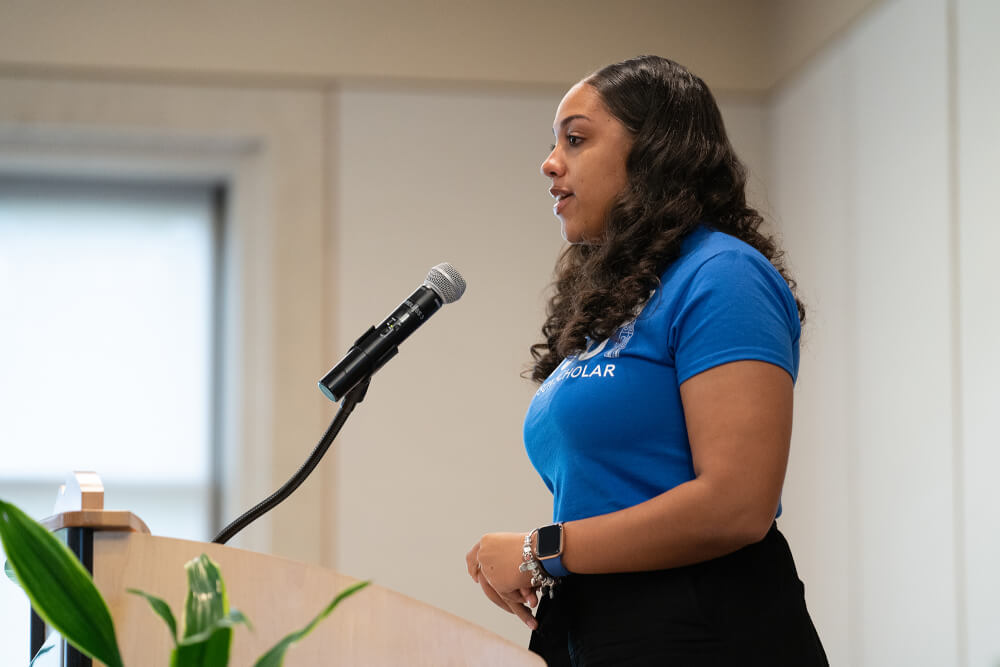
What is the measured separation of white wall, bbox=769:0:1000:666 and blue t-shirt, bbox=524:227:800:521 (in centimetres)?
121

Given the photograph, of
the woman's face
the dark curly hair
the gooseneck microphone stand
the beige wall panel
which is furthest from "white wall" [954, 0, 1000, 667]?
the gooseneck microphone stand

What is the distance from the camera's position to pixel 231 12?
3.33 meters

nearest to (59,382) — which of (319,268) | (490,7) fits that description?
(319,268)

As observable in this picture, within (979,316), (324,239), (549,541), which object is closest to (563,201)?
(549,541)

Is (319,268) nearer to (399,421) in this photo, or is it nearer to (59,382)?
(399,421)

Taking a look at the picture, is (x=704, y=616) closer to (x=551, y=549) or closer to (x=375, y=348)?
(x=551, y=549)

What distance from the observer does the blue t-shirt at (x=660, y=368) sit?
1170mm

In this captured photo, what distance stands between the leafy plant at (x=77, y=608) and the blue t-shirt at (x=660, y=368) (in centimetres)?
60

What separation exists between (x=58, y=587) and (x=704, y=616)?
0.71 m

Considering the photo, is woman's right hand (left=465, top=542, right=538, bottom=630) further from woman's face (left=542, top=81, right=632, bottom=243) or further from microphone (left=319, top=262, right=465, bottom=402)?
woman's face (left=542, top=81, right=632, bottom=243)

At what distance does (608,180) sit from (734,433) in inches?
17.8

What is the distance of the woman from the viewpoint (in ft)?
3.73

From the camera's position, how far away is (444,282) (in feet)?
4.69

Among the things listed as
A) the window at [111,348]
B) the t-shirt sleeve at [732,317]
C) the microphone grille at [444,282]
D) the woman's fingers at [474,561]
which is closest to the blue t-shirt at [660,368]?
the t-shirt sleeve at [732,317]
